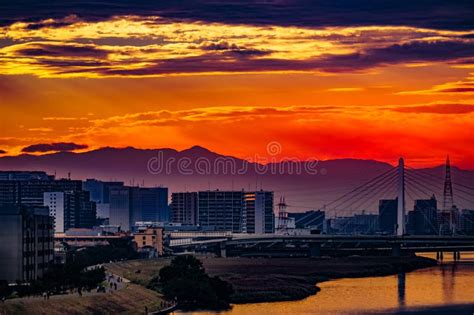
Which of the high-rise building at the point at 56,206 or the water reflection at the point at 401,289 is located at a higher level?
the high-rise building at the point at 56,206

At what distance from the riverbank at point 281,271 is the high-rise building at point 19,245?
8.30m

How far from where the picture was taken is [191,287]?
2360 inches

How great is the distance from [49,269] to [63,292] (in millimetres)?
7436

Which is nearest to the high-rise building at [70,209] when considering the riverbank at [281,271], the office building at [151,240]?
the office building at [151,240]

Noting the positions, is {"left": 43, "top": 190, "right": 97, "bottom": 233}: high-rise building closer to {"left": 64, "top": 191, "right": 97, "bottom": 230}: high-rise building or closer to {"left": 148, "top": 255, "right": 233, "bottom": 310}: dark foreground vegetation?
{"left": 64, "top": 191, "right": 97, "bottom": 230}: high-rise building

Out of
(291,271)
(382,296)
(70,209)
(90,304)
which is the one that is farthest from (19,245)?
(70,209)

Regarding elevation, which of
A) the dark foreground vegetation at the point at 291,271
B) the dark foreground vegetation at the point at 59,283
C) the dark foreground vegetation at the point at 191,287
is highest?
the dark foreground vegetation at the point at 59,283

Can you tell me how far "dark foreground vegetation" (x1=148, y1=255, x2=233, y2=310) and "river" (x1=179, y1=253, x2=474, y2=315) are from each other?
97cm

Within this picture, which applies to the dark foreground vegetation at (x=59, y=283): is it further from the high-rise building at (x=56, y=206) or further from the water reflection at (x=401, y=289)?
the high-rise building at (x=56, y=206)

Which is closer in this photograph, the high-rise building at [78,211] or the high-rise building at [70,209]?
the high-rise building at [70,209]

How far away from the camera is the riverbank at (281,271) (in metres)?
69.9

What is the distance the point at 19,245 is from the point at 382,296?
793 inches

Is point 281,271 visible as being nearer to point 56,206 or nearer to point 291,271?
point 291,271

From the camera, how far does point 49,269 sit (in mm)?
61562
